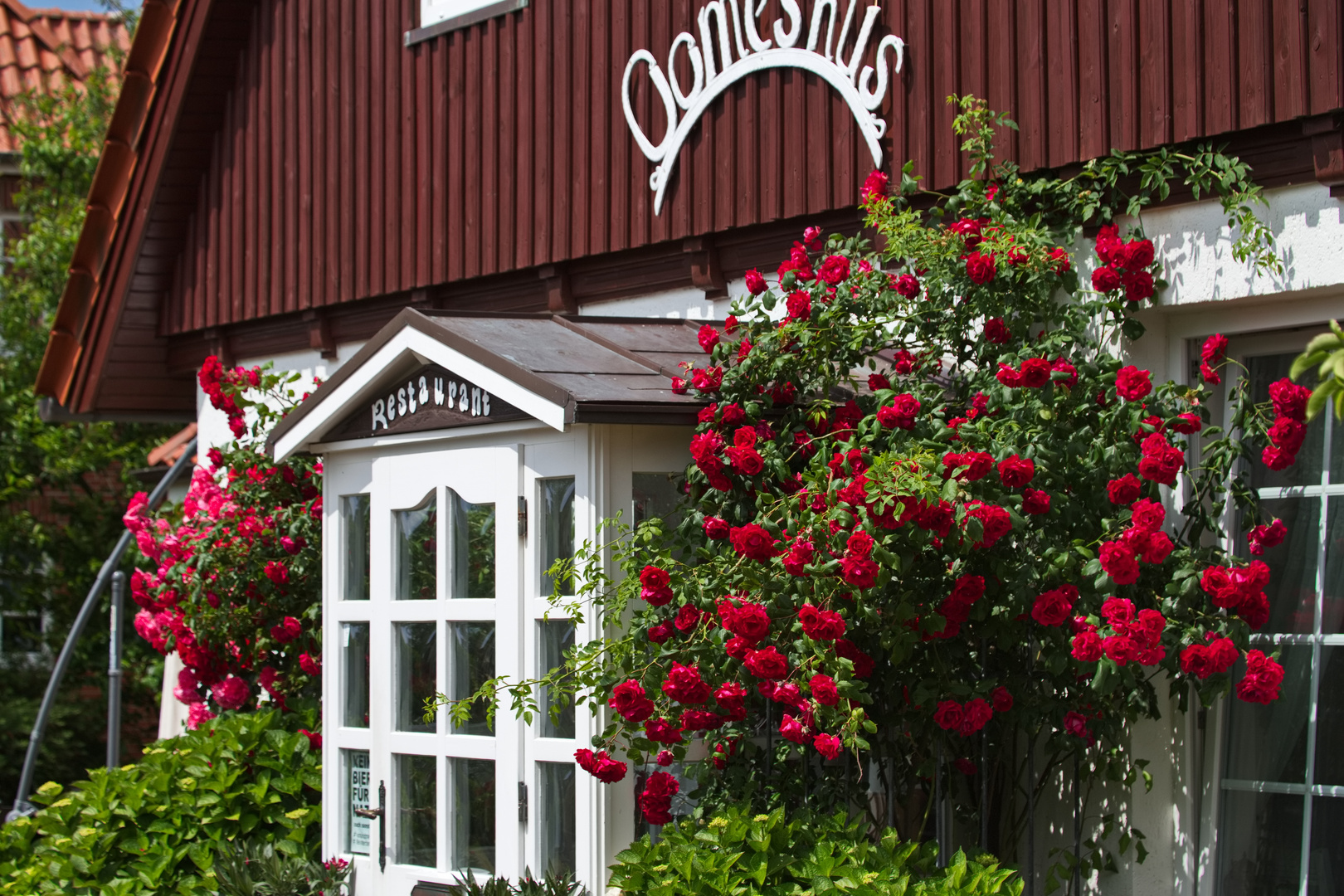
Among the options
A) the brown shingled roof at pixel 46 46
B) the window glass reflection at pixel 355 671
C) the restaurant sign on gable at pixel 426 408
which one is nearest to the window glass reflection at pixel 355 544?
the window glass reflection at pixel 355 671

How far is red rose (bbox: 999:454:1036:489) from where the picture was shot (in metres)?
4.59

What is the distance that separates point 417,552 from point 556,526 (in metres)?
0.85

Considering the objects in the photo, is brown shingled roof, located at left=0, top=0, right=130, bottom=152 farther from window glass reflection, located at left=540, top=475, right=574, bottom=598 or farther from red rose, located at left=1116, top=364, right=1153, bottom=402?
red rose, located at left=1116, top=364, right=1153, bottom=402

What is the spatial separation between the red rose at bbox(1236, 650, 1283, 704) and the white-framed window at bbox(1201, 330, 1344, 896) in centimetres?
62

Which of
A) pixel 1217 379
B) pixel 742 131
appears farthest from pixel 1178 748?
pixel 742 131

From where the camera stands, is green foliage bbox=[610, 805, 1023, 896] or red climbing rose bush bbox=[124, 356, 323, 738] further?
red climbing rose bush bbox=[124, 356, 323, 738]

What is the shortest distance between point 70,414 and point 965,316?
298 inches

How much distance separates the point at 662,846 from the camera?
16.2ft

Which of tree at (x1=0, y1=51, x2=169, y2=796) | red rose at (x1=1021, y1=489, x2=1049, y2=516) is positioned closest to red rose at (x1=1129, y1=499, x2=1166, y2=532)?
red rose at (x1=1021, y1=489, x2=1049, y2=516)

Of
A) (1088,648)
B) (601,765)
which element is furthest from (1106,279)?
(601,765)

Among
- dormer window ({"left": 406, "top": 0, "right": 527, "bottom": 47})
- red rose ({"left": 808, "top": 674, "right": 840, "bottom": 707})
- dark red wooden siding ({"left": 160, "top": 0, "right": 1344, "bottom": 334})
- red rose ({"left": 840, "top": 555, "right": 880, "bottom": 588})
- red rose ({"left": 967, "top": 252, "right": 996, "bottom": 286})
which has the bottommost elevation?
red rose ({"left": 808, "top": 674, "right": 840, "bottom": 707})

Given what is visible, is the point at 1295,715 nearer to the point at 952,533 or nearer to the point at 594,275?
the point at 952,533

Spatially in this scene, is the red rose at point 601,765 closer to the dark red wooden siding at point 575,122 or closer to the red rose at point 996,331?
the red rose at point 996,331

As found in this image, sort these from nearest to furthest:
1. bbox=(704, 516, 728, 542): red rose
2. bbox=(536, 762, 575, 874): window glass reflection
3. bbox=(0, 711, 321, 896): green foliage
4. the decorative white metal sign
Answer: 1. bbox=(704, 516, 728, 542): red rose
2. bbox=(536, 762, 575, 874): window glass reflection
3. the decorative white metal sign
4. bbox=(0, 711, 321, 896): green foliage
